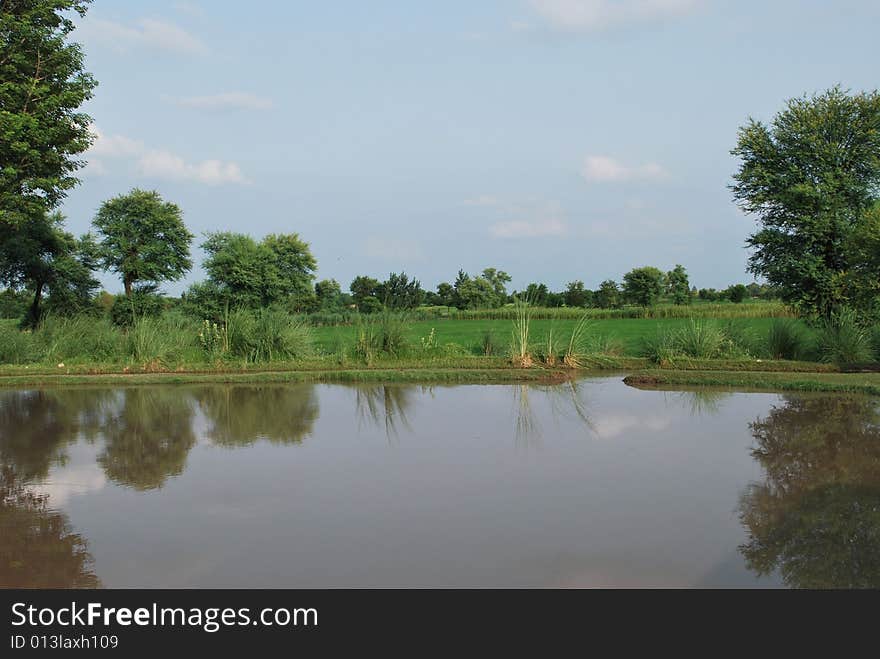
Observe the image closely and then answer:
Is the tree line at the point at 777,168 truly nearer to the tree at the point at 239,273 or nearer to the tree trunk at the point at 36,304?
the tree trunk at the point at 36,304

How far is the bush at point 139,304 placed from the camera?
2947 centimetres

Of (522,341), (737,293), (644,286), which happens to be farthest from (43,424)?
(737,293)

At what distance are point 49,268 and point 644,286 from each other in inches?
1777

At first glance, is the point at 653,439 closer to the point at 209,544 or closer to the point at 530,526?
the point at 530,526

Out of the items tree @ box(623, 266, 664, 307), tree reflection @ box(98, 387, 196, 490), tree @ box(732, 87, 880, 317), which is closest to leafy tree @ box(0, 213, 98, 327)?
tree reflection @ box(98, 387, 196, 490)

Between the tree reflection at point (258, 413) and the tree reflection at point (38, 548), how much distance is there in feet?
8.66

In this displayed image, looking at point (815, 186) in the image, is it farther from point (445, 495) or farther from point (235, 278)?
point (235, 278)

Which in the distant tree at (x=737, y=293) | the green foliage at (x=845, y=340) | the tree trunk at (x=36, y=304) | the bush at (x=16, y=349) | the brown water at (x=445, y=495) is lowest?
the brown water at (x=445, y=495)

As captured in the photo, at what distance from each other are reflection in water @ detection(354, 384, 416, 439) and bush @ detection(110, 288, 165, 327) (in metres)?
20.0

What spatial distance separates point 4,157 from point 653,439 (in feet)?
54.3

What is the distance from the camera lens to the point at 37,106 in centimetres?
1570

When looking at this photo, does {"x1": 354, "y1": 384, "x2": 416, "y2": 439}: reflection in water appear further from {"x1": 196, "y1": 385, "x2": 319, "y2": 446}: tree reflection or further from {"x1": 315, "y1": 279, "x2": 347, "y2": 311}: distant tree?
{"x1": 315, "y1": 279, "x2": 347, "y2": 311}: distant tree

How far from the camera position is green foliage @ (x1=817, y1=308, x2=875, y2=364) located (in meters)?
13.9

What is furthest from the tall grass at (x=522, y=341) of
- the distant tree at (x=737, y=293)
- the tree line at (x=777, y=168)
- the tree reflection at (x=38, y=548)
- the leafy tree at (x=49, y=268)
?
the distant tree at (x=737, y=293)
